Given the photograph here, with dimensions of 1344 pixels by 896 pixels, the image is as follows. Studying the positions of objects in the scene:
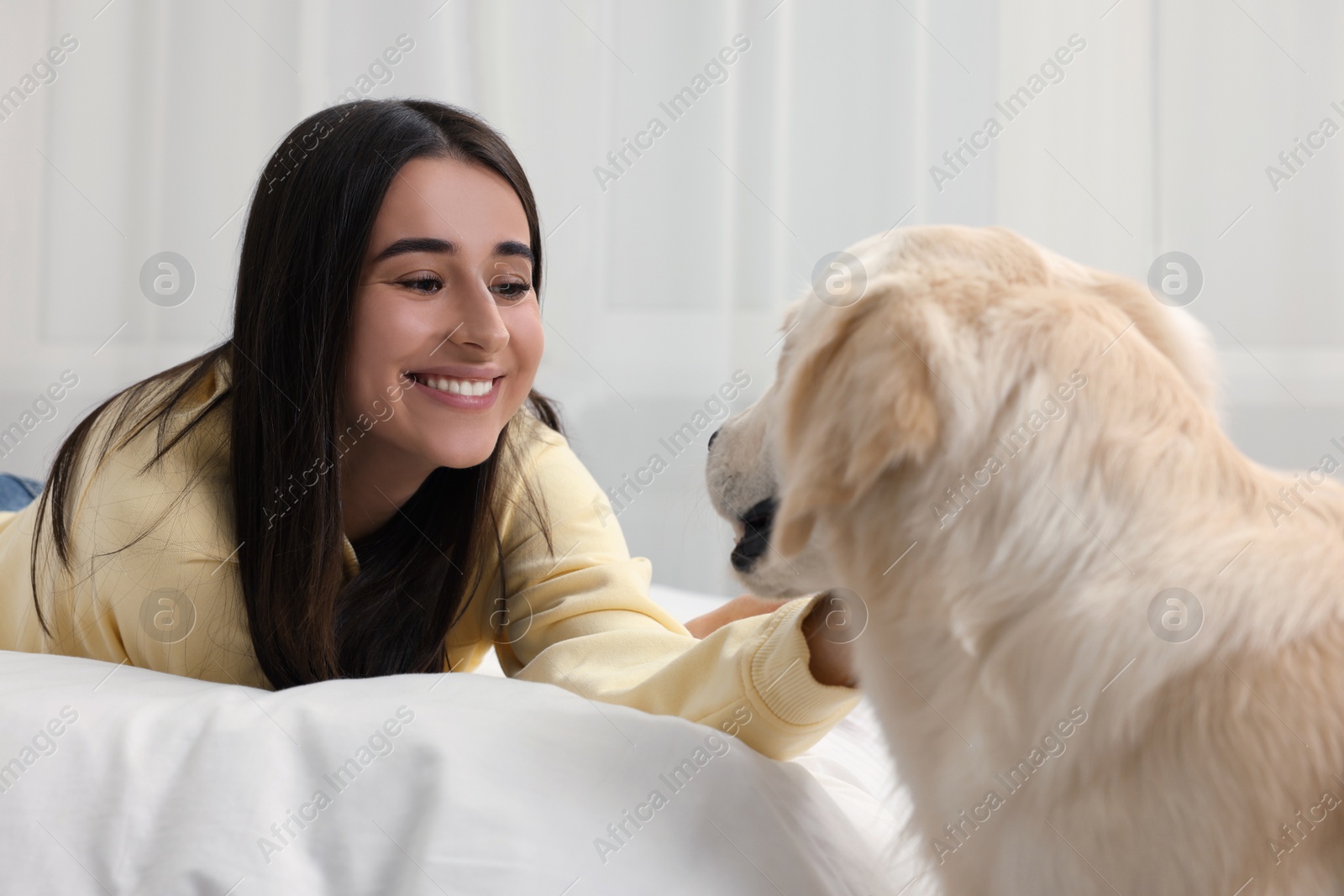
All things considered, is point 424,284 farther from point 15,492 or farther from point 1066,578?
point 15,492

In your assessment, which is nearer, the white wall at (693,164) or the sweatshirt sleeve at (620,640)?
the sweatshirt sleeve at (620,640)

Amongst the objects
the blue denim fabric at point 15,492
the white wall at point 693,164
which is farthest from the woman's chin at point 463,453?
the blue denim fabric at point 15,492

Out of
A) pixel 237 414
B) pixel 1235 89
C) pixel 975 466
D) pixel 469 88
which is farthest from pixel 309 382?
pixel 1235 89

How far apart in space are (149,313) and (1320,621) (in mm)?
2748

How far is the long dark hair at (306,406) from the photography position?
1.02 meters

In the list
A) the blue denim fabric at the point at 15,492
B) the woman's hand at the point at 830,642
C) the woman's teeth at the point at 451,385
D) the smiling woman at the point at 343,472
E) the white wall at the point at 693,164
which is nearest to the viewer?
the woman's hand at the point at 830,642

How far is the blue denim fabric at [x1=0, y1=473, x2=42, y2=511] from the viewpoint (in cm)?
180

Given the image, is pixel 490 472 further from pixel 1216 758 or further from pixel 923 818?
pixel 1216 758

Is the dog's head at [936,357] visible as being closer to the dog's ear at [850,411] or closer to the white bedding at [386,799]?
the dog's ear at [850,411]

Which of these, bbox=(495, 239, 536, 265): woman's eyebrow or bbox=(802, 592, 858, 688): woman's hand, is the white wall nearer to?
bbox=(495, 239, 536, 265): woman's eyebrow

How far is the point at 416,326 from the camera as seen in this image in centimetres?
104

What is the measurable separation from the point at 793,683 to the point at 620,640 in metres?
0.28

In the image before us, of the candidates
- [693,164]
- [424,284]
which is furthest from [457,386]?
[693,164]

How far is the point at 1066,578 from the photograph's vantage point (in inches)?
24.3
